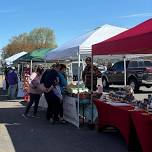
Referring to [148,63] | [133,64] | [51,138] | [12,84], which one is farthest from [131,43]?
[133,64]

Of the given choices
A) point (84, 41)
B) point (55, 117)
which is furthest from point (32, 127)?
point (84, 41)

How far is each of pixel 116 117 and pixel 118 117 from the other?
0.20m

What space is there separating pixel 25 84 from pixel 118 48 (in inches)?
475

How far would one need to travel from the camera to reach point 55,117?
42.2ft

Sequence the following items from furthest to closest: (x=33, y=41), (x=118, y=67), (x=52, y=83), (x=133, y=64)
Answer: (x=33, y=41) → (x=118, y=67) → (x=133, y=64) → (x=52, y=83)

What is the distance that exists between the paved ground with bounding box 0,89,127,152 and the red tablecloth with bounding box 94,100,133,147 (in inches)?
12.9

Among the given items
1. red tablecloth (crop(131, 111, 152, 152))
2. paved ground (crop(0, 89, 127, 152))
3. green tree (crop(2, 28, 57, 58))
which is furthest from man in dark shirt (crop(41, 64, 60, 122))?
green tree (crop(2, 28, 57, 58))

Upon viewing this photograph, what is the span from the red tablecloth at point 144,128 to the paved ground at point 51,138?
42.9 inches

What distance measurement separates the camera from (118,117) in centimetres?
955

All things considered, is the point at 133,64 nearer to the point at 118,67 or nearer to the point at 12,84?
the point at 118,67

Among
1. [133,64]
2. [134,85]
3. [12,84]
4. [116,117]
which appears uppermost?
[133,64]

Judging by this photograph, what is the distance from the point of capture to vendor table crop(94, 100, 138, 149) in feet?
28.6

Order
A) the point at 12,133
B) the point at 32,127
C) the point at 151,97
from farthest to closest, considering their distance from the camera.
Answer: the point at 32,127
the point at 12,133
the point at 151,97

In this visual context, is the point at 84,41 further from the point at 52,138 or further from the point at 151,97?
the point at 151,97
